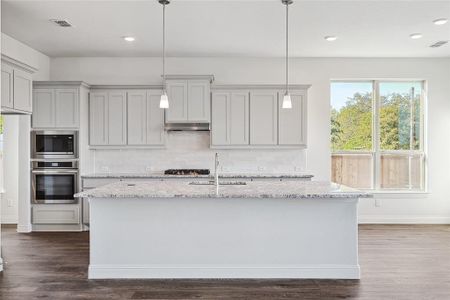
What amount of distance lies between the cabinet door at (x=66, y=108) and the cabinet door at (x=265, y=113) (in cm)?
279

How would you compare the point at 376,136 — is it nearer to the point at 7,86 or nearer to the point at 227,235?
the point at 227,235

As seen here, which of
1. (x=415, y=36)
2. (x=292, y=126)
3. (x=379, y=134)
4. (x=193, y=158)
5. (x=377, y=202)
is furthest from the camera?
(x=379, y=134)

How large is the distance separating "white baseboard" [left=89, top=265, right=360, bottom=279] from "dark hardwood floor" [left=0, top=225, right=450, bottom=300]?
9cm

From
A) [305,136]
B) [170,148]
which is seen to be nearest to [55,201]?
[170,148]

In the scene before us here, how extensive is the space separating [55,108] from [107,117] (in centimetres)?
80

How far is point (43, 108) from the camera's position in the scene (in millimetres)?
6316

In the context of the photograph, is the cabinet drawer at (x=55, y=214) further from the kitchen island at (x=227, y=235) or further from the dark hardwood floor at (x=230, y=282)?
the kitchen island at (x=227, y=235)

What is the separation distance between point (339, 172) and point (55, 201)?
4.79 meters

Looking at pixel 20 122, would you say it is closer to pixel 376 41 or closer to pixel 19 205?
pixel 19 205

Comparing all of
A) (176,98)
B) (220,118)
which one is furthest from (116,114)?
(220,118)

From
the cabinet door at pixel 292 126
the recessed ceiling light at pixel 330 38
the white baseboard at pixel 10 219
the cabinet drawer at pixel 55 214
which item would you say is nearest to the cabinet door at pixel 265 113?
the cabinet door at pixel 292 126

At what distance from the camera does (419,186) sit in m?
7.20

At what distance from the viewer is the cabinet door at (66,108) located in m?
6.30

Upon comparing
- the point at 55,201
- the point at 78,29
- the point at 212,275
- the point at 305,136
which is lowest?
the point at 212,275
